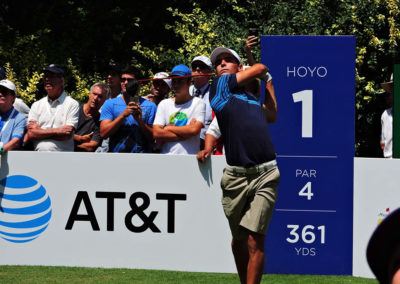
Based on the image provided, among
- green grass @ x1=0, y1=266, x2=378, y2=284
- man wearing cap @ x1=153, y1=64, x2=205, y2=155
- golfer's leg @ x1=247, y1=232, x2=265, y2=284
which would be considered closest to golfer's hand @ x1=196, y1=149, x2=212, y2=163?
man wearing cap @ x1=153, y1=64, x2=205, y2=155

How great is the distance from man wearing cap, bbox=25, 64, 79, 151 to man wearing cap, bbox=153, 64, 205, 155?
1003 mm

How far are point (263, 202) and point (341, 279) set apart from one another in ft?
5.65

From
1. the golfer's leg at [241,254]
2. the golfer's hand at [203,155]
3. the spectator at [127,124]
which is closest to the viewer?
the golfer's leg at [241,254]

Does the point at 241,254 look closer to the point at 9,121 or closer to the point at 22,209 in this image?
the point at 22,209

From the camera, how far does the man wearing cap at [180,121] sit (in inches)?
264

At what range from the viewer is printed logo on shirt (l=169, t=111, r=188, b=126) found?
22.1ft

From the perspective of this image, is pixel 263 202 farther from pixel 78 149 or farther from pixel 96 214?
pixel 78 149

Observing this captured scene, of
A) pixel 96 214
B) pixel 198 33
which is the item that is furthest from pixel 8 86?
pixel 198 33

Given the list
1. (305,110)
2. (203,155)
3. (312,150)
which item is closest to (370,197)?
(312,150)

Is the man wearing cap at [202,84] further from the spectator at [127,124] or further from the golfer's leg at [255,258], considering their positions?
the golfer's leg at [255,258]

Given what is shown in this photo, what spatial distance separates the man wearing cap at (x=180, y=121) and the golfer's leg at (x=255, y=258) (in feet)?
6.00

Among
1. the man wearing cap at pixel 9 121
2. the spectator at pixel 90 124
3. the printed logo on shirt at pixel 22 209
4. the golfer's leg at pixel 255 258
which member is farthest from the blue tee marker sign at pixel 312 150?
the man wearing cap at pixel 9 121

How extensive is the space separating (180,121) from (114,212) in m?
1.05

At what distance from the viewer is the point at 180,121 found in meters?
6.75
